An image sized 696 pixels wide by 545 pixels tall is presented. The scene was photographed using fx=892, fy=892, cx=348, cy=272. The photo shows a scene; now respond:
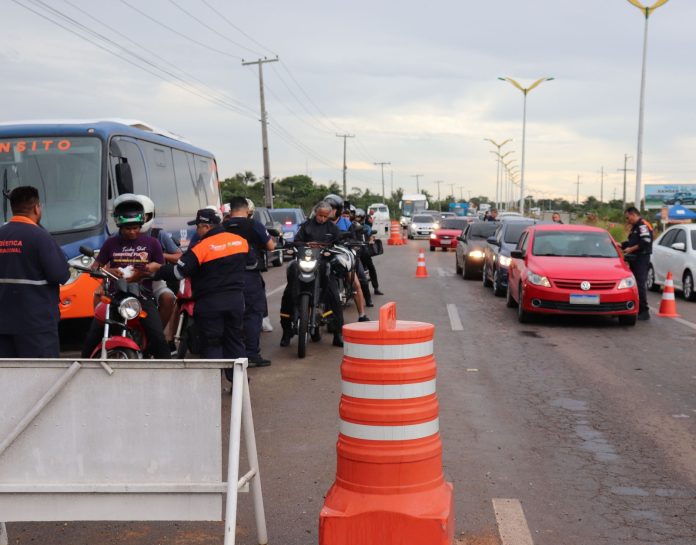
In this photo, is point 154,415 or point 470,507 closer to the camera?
point 154,415

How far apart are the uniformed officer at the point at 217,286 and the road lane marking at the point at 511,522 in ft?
10.1

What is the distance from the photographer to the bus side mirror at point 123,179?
11055mm

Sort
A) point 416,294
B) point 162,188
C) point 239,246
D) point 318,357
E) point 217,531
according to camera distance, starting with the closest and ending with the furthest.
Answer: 1. point 217,531
2. point 239,246
3. point 318,357
4. point 162,188
5. point 416,294

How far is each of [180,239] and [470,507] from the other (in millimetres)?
10560

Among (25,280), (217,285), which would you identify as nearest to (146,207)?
(217,285)

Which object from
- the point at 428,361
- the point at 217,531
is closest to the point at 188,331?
the point at 217,531

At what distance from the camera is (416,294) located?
1817cm

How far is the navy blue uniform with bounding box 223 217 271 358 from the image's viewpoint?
888 centimetres

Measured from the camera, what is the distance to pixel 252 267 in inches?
366

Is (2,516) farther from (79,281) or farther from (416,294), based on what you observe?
(416,294)

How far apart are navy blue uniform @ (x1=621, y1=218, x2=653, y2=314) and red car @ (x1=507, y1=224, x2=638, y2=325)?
0.34 meters

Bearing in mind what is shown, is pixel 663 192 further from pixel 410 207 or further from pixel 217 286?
pixel 217 286

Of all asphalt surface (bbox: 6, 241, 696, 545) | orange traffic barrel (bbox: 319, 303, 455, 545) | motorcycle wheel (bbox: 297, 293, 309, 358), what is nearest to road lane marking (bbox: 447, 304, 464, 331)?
asphalt surface (bbox: 6, 241, 696, 545)

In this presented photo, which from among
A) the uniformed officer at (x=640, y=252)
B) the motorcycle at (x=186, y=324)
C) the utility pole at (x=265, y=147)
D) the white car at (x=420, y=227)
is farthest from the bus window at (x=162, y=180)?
the white car at (x=420, y=227)
